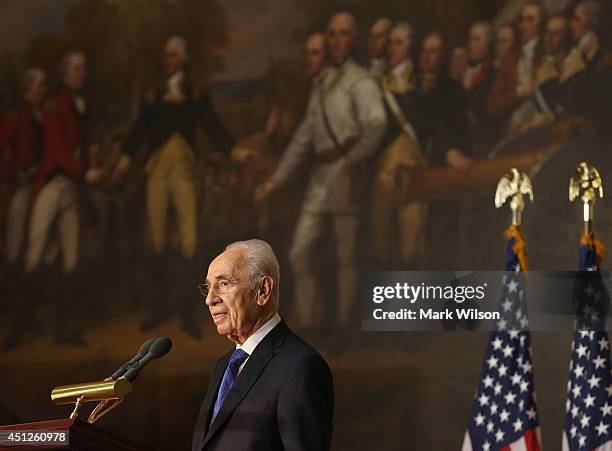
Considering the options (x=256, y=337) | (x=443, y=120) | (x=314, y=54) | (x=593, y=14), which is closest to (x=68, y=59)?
(x=314, y=54)

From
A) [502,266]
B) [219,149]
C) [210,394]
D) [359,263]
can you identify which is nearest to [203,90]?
[219,149]

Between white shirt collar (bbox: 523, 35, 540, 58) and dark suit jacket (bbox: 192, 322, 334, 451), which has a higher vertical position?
white shirt collar (bbox: 523, 35, 540, 58)

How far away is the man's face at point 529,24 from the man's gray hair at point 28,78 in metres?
5.07

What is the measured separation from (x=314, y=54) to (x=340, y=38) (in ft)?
1.04

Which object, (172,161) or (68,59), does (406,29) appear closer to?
(172,161)

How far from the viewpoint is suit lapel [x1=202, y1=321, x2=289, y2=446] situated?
411 centimetres

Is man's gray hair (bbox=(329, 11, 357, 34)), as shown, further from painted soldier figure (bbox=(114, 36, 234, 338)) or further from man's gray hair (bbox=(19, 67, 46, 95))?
man's gray hair (bbox=(19, 67, 46, 95))

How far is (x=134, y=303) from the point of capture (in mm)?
10883

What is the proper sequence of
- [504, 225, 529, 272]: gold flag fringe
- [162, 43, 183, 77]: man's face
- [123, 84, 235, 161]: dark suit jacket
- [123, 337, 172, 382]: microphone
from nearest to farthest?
[123, 337, 172, 382]: microphone < [504, 225, 529, 272]: gold flag fringe < [123, 84, 235, 161]: dark suit jacket < [162, 43, 183, 77]: man's face

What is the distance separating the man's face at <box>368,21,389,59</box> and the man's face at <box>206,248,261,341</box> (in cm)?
710

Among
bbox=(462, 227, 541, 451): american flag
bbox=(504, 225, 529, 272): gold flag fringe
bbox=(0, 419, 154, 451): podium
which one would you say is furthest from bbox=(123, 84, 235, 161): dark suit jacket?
bbox=(0, 419, 154, 451): podium

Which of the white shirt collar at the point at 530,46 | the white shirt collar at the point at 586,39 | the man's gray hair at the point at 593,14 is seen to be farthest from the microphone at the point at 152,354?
the man's gray hair at the point at 593,14

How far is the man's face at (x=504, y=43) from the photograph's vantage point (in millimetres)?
10901

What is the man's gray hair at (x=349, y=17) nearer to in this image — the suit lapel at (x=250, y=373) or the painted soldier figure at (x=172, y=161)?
the painted soldier figure at (x=172, y=161)
